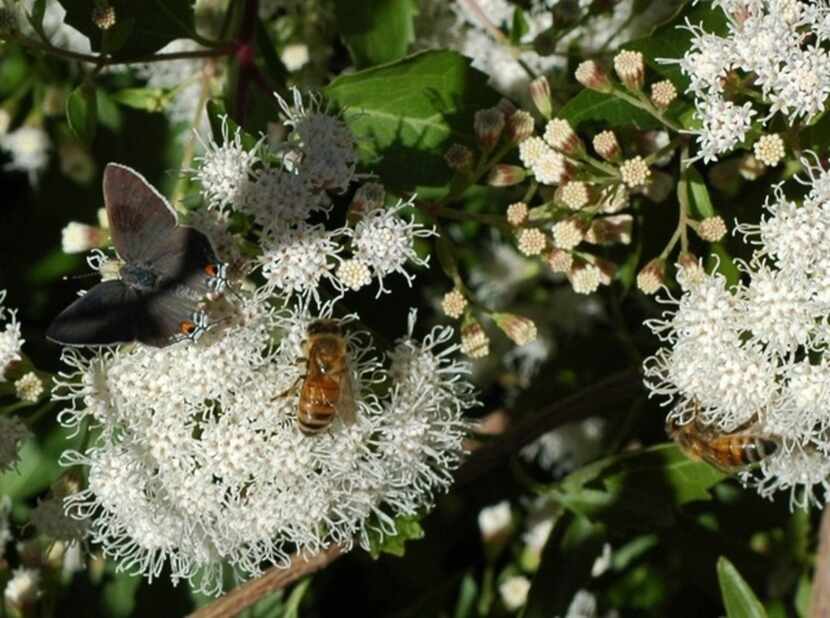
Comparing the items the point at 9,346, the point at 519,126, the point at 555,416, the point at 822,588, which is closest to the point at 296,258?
the point at 519,126

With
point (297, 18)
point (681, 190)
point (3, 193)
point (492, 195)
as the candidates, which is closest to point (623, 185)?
point (681, 190)

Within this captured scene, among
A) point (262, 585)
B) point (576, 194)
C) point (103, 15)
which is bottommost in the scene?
point (262, 585)

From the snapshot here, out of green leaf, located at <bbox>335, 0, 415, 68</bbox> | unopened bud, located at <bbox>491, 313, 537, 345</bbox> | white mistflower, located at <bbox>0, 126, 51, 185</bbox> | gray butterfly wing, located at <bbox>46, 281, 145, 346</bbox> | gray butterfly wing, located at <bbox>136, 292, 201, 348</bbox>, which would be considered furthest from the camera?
white mistflower, located at <bbox>0, 126, 51, 185</bbox>

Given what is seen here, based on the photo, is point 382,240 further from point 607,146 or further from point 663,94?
point 663,94

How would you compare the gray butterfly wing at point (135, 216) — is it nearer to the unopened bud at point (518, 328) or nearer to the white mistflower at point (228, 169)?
the white mistflower at point (228, 169)

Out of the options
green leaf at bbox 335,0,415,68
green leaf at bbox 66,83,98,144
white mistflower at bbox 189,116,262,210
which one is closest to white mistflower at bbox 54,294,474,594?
white mistflower at bbox 189,116,262,210

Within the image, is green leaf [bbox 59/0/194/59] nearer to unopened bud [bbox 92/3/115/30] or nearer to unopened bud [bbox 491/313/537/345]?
unopened bud [bbox 92/3/115/30]

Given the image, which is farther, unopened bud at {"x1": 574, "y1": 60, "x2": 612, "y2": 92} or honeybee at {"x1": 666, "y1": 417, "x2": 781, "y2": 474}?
honeybee at {"x1": 666, "y1": 417, "x2": 781, "y2": 474}
